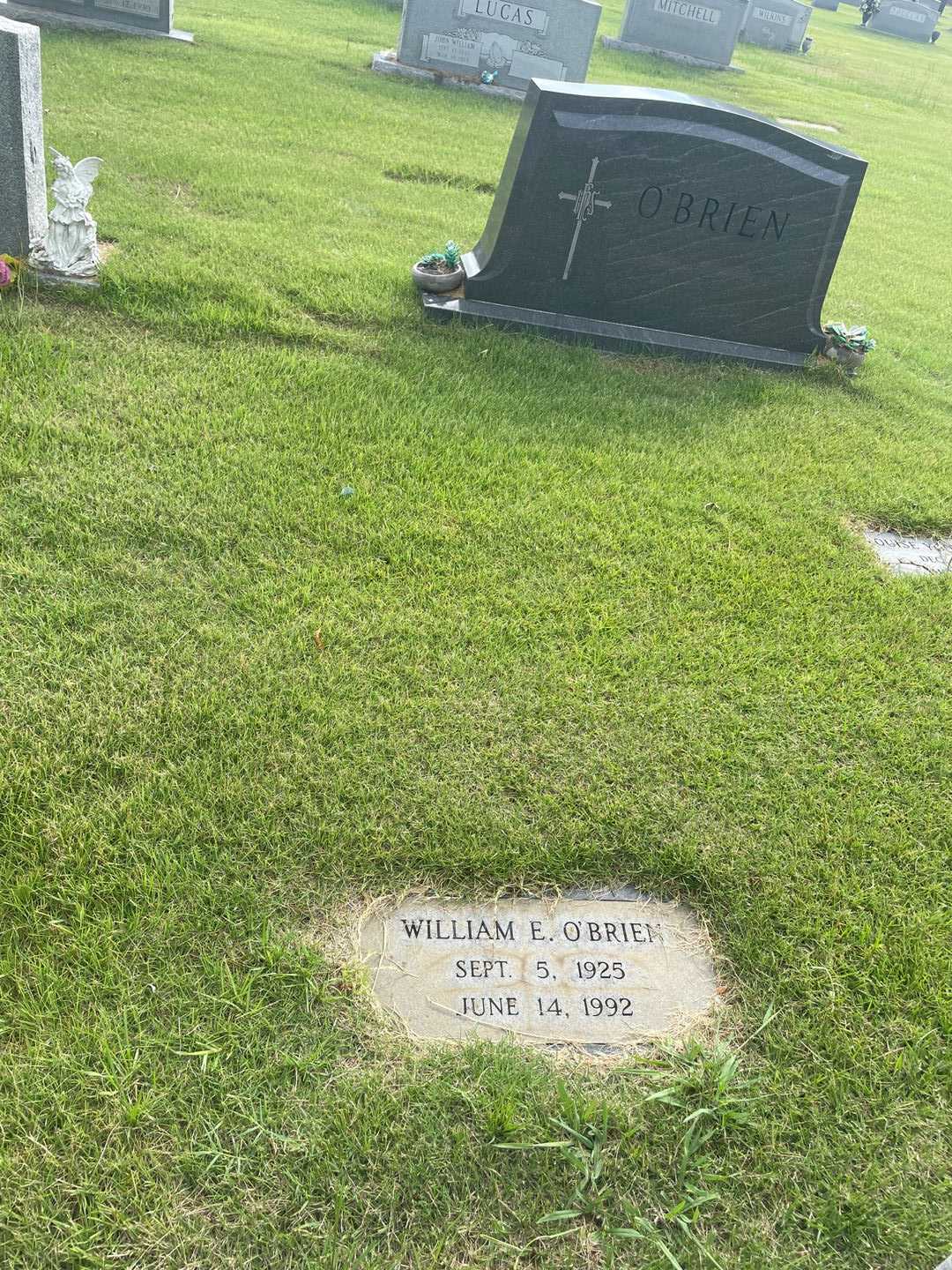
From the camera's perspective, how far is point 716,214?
5254 mm

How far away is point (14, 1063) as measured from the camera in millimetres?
1912

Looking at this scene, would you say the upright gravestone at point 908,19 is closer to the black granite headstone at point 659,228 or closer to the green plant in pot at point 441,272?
the black granite headstone at point 659,228

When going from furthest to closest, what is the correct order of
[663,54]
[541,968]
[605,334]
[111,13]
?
1. [663,54]
2. [111,13]
3. [605,334]
4. [541,968]

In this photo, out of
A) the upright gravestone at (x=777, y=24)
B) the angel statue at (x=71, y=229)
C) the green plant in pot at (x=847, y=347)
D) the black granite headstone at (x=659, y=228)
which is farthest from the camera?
the upright gravestone at (x=777, y=24)

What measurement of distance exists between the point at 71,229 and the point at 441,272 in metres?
2.04

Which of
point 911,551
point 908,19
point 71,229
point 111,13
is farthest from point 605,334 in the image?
point 908,19

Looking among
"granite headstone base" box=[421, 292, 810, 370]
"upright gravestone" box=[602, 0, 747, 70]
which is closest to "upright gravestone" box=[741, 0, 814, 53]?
"upright gravestone" box=[602, 0, 747, 70]

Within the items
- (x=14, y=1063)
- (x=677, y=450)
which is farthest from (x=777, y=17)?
(x=14, y=1063)

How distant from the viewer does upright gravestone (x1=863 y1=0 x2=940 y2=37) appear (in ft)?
100

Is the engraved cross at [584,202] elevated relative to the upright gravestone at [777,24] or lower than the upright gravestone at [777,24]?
lower

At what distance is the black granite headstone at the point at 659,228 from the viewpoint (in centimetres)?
497

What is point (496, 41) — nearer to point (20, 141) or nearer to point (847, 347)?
point (847, 347)

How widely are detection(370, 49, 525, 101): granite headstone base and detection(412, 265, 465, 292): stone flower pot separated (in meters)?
7.46

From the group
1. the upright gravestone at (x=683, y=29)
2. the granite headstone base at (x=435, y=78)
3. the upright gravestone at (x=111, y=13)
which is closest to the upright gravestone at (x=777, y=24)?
the upright gravestone at (x=683, y=29)
